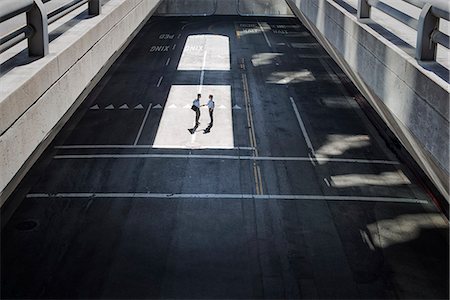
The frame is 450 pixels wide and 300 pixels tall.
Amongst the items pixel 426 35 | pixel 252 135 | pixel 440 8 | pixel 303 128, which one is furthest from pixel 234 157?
pixel 440 8

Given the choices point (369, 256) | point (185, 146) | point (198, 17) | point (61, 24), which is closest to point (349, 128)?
point (185, 146)

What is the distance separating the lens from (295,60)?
4775cm

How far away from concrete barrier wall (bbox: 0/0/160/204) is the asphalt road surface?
675cm

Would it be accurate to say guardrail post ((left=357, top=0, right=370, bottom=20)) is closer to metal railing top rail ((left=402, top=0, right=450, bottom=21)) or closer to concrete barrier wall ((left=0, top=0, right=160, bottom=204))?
metal railing top rail ((left=402, top=0, right=450, bottom=21))

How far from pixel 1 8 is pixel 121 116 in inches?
1015

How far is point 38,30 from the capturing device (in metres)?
10.5

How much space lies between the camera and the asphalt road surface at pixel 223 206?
717 inches

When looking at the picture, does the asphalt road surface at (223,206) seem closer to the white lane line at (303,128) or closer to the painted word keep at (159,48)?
the white lane line at (303,128)

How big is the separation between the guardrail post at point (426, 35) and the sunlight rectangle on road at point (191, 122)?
19.2 m

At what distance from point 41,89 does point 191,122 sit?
76.0ft

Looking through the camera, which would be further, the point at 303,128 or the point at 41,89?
the point at 303,128

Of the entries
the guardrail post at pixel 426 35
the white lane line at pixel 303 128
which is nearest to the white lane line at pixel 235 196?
the white lane line at pixel 303 128

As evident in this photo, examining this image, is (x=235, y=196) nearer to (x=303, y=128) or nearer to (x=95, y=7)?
(x=303, y=128)

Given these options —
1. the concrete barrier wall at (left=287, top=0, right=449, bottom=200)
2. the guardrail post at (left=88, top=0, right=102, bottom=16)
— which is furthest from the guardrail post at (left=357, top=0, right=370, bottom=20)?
the guardrail post at (left=88, top=0, right=102, bottom=16)
